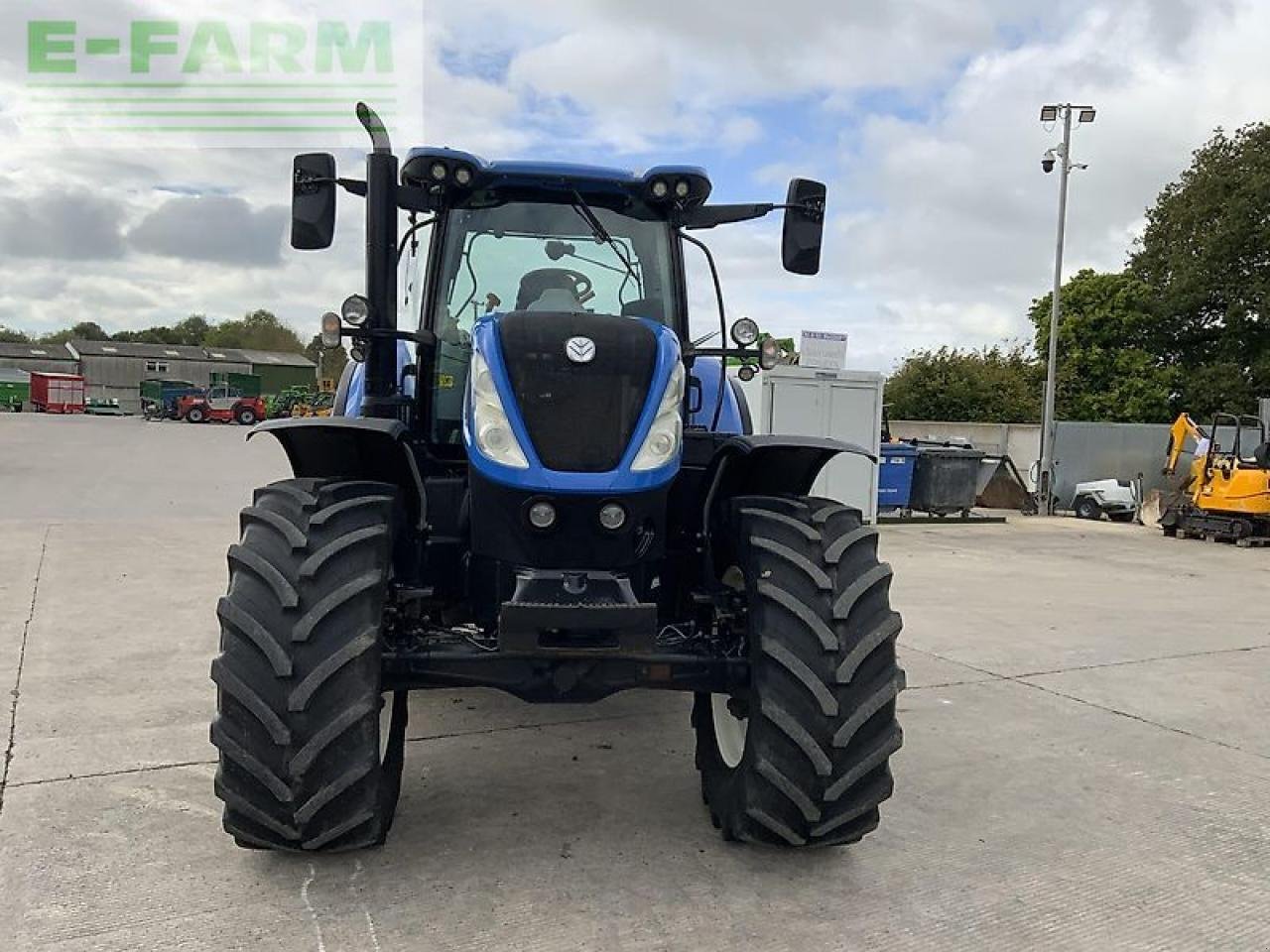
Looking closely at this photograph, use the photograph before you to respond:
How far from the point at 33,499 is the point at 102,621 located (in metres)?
8.05

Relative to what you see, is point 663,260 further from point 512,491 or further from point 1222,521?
point 1222,521

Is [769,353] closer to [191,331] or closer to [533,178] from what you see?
[533,178]

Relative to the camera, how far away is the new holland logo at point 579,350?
3178 mm

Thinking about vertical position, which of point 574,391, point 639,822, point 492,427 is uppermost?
point 574,391

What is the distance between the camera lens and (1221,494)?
14805 mm

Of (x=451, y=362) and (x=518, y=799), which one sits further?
(x=451, y=362)

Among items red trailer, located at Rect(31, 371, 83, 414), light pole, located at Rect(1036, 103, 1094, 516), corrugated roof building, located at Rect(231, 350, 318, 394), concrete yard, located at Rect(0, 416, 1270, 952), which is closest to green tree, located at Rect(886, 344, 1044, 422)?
light pole, located at Rect(1036, 103, 1094, 516)

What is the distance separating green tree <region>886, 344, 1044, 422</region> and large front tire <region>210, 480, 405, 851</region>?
101 ft

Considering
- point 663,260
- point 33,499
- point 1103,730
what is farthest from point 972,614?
point 33,499

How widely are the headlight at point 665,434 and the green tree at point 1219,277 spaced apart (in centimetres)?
3168

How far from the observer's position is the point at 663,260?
4234 mm

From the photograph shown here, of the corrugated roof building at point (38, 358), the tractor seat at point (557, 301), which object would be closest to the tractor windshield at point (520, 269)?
the tractor seat at point (557, 301)

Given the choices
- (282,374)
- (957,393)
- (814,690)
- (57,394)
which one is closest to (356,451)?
(814,690)

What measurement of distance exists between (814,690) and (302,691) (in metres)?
1.47
